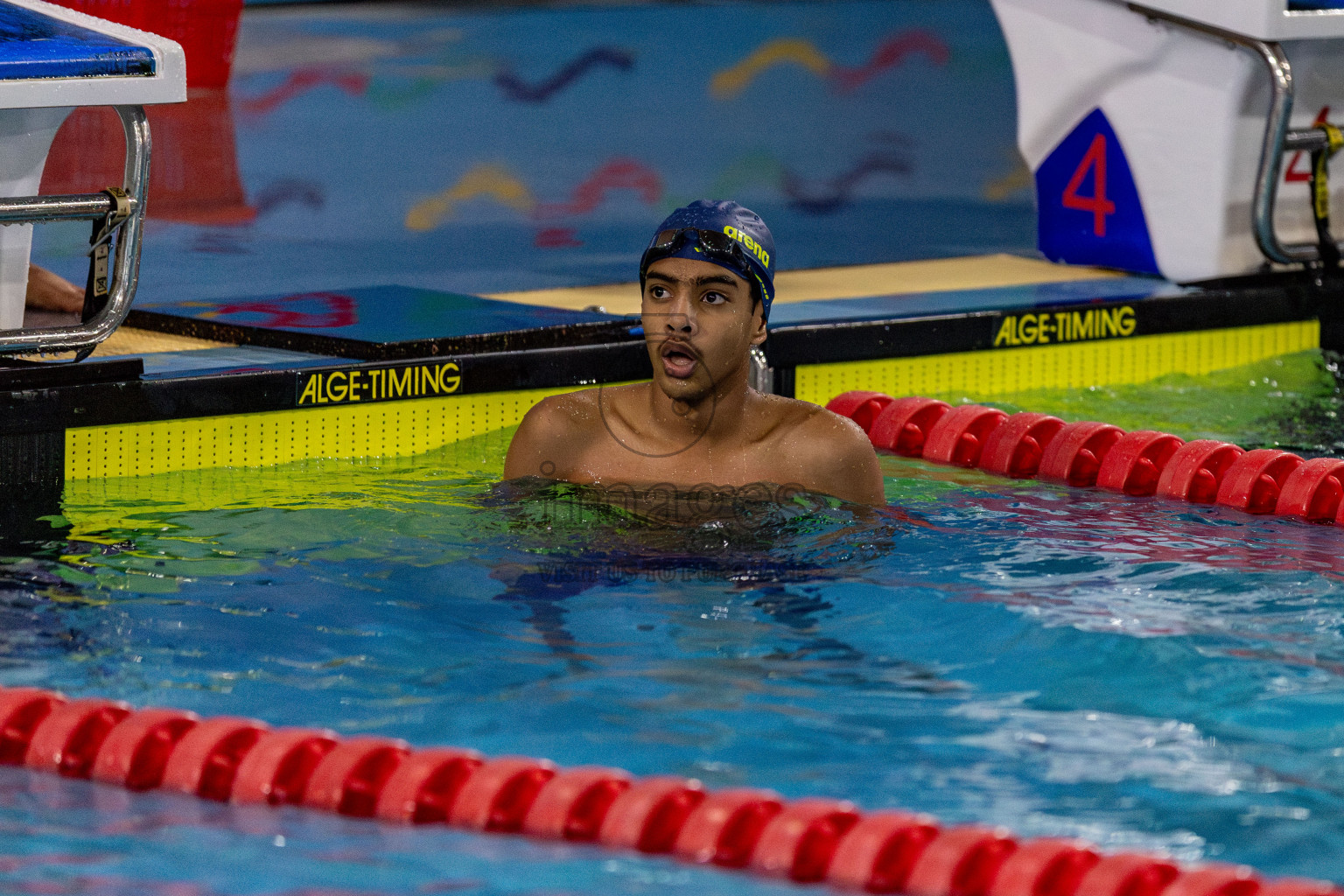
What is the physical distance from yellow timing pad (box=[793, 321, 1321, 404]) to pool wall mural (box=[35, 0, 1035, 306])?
171cm

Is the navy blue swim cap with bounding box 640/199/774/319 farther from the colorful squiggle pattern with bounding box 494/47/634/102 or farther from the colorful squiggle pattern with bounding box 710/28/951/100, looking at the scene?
the colorful squiggle pattern with bounding box 710/28/951/100

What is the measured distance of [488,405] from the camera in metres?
5.99

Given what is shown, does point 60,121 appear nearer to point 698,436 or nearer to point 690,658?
point 698,436

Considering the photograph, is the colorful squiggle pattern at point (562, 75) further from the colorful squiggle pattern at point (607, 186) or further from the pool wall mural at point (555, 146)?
the colorful squiggle pattern at point (607, 186)

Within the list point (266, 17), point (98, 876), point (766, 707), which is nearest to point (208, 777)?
point (98, 876)

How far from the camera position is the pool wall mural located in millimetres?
9719

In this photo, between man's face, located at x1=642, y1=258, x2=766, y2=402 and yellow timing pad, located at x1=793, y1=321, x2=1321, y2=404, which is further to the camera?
yellow timing pad, located at x1=793, y1=321, x2=1321, y2=404

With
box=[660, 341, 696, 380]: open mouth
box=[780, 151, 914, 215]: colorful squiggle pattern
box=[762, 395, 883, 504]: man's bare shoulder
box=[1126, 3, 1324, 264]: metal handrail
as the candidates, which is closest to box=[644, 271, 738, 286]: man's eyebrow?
box=[660, 341, 696, 380]: open mouth

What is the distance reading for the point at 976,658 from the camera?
12.7 ft

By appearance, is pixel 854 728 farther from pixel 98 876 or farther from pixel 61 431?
pixel 61 431

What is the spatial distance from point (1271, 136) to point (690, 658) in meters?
4.22

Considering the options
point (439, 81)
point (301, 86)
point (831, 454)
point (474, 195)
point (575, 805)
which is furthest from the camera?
point (439, 81)

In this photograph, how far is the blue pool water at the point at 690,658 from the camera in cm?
298

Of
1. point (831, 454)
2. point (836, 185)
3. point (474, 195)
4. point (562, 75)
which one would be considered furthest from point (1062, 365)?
point (562, 75)
